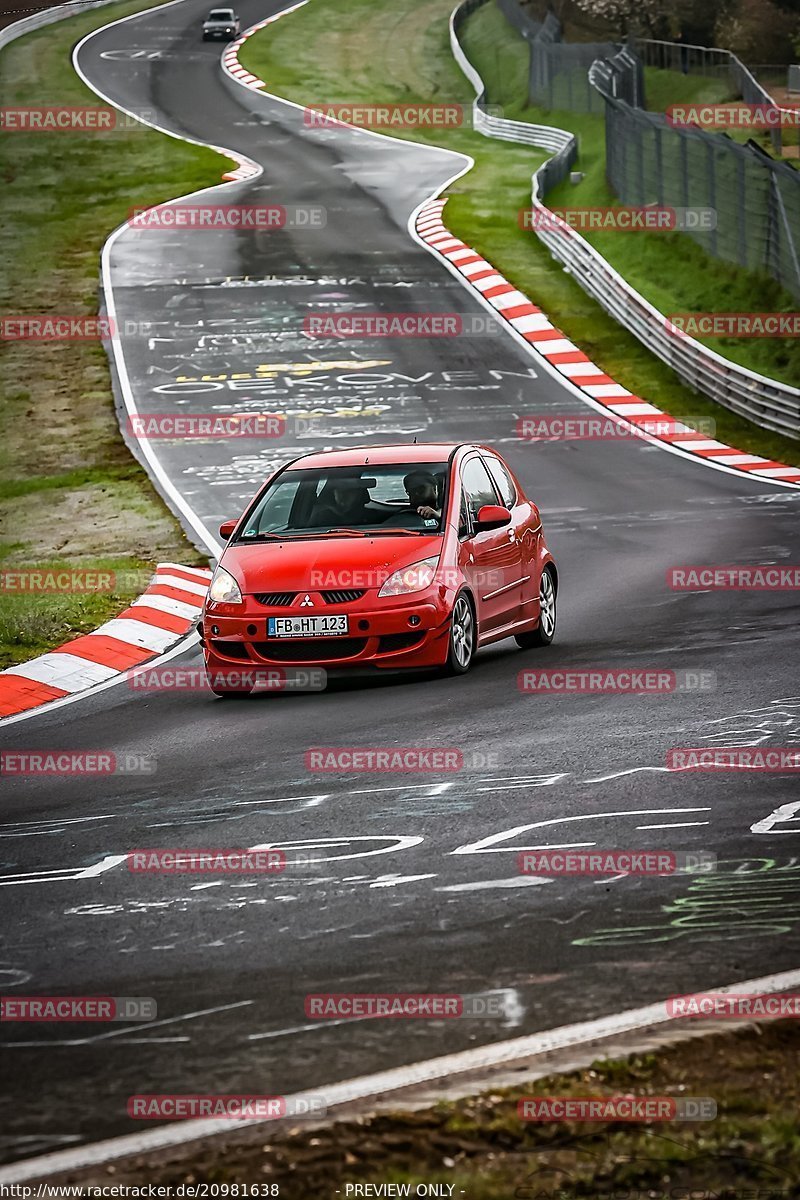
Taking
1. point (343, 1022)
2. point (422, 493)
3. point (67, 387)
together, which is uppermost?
point (343, 1022)

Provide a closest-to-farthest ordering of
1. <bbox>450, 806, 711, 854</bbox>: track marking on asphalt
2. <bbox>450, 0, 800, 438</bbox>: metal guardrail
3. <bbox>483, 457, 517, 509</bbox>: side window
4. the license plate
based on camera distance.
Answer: <bbox>450, 806, 711, 854</bbox>: track marking on asphalt, the license plate, <bbox>483, 457, 517, 509</bbox>: side window, <bbox>450, 0, 800, 438</bbox>: metal guardrail

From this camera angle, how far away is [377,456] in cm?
1360

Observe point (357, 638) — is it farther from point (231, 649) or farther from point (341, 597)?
point (231, 649)

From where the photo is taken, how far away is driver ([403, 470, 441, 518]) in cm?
1290

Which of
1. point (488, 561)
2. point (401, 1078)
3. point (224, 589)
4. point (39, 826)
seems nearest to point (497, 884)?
point (401, 1078)

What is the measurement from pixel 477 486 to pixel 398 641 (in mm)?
1934

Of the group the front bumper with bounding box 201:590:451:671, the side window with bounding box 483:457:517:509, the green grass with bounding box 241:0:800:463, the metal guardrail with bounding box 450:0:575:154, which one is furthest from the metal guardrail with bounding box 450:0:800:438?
the front bumper with bounding box 201:590:451:671

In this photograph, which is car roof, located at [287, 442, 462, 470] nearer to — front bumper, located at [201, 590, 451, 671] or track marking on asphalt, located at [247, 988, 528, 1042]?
front bumper, located at [201, 590, 451, 671]

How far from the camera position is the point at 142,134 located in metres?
54.1

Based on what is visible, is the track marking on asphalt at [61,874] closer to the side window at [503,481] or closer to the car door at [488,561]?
the car door at [488,561]

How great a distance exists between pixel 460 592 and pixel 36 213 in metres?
34.0

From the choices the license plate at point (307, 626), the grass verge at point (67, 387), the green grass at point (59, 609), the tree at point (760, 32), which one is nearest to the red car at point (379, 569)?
the license plate at point (307, 626)

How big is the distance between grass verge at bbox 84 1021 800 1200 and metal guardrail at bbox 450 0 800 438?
21.0 metres

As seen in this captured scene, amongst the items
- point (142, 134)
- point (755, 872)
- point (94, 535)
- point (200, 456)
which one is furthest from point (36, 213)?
point (755, 872)
